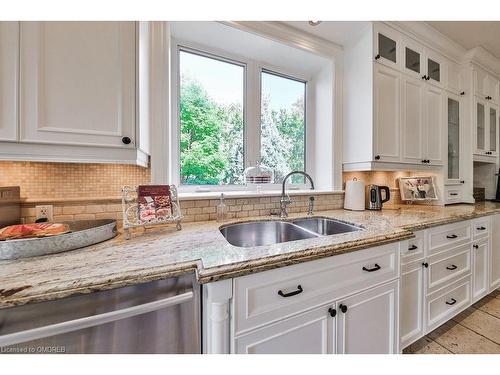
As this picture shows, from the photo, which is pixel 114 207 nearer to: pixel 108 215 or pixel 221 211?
pixel 108 215

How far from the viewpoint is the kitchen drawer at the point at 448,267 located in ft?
4.65

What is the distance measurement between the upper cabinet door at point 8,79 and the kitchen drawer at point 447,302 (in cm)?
235

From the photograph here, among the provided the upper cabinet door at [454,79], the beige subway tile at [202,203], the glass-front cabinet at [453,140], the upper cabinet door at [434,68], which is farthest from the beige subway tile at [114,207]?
the upper cabinet door at [454,79]

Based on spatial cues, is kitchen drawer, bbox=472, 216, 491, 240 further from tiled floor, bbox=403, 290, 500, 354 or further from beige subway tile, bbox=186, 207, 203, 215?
beige subway tile, bbox=186, 207, 203, 215

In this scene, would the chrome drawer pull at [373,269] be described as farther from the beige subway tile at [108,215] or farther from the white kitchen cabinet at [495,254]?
the white kitchen cabinet at [495,254]

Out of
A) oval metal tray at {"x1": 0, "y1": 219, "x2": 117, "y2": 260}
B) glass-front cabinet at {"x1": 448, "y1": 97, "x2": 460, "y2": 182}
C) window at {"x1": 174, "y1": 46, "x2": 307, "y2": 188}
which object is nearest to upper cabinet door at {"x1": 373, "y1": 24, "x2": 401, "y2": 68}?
window at {"x1": 174, "y1": 46, "x2": 307, "y2": 188}

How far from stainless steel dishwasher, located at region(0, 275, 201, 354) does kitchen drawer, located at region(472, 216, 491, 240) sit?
2.21 m

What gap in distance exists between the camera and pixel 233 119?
174cm

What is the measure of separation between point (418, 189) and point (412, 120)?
695 mm

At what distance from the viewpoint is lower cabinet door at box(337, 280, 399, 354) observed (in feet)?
3.14

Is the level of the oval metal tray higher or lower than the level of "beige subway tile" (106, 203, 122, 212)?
lower

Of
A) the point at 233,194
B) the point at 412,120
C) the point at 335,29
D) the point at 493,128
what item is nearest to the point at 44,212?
the point at 233,194

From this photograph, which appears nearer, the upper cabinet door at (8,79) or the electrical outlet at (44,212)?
Result: the upper cabinet door at (8,79)
